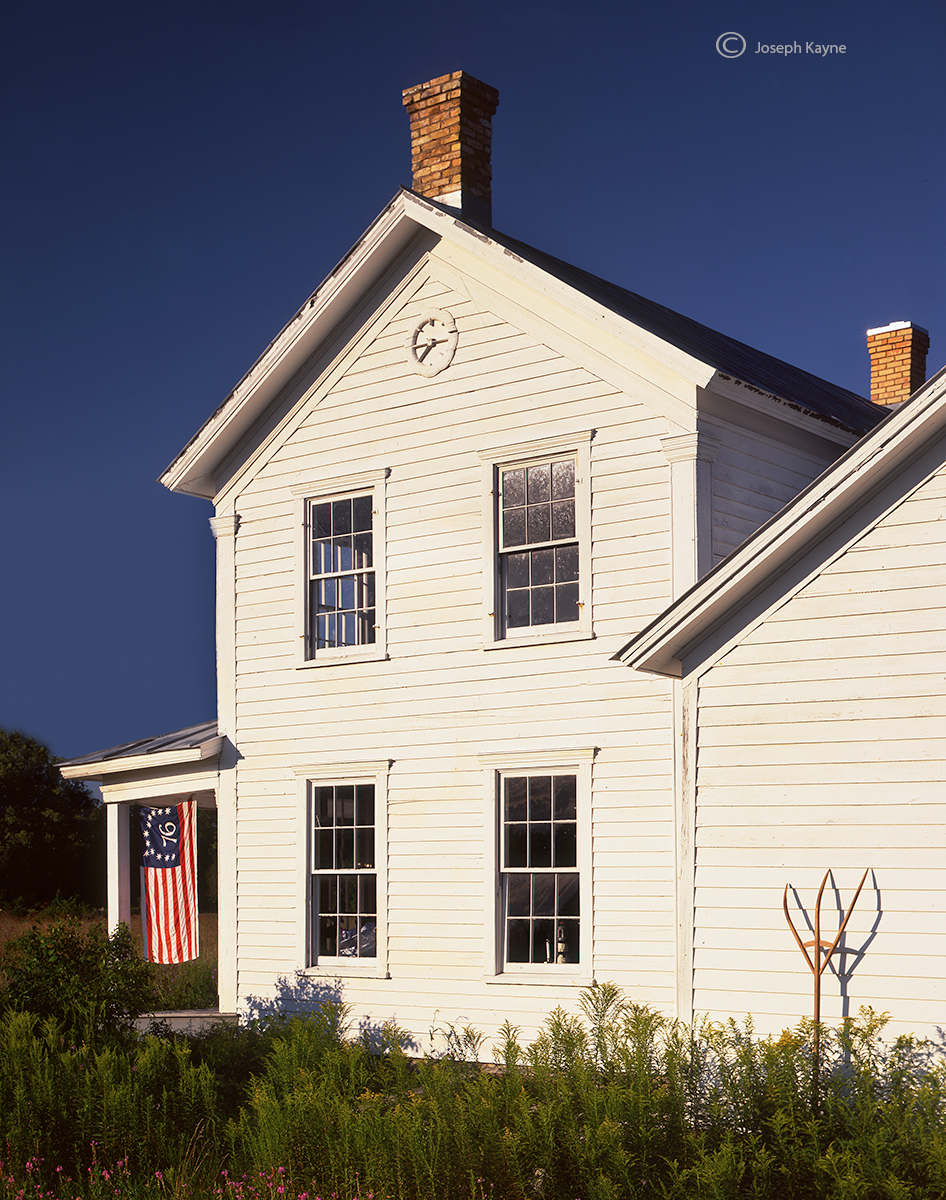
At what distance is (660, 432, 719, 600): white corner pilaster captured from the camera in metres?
13.2

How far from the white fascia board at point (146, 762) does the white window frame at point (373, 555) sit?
1550 millimetres

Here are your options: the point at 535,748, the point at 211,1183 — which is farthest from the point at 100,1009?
the point at 535,748

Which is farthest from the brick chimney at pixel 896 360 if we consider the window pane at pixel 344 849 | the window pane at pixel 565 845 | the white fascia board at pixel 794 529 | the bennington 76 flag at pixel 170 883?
the white fascia board at pixel 794 529

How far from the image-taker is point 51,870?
34969mm

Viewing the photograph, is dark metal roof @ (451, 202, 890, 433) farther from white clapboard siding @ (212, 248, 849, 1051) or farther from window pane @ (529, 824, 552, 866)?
window pane @ (529, 824, 552, 866)

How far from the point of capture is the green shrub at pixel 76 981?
12766 millimetres

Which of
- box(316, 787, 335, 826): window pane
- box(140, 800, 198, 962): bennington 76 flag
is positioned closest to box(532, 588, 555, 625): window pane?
box(316, 787, 335, 826): window pane

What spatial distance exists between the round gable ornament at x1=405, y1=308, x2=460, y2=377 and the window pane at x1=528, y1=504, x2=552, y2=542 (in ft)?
6.61

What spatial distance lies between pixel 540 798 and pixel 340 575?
3616 mm

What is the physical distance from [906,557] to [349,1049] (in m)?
5.54

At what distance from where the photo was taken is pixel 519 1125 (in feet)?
26.3

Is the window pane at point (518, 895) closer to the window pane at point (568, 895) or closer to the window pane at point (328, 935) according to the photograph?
the window pane at point (568, 895)

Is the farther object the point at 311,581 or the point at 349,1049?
the point at 311,581

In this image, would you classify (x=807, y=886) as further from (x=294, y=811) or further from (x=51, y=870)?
(x=51, y=870)
